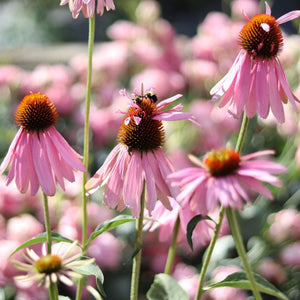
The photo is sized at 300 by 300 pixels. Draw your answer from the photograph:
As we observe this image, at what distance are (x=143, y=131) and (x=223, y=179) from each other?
0.13 metres

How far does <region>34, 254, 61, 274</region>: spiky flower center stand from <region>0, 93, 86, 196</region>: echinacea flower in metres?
0.06

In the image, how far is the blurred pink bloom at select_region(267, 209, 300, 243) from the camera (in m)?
1.15

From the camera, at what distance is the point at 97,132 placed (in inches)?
56.3

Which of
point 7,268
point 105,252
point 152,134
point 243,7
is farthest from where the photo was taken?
point 243,7

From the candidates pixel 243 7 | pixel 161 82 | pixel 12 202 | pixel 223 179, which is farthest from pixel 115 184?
pixel 243 7

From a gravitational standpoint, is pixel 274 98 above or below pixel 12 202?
above

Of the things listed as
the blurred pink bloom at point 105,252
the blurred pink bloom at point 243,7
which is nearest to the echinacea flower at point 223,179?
the blurred pink bloom at point 105,252

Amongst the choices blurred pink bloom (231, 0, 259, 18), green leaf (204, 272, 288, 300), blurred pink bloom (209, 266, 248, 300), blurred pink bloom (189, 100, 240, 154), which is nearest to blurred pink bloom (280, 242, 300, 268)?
blurred pink bloom (209, 266, 248, 300)

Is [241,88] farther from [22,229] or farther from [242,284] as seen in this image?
[22,229]

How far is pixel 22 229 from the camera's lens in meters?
1.01

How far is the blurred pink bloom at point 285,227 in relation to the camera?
3.76ft

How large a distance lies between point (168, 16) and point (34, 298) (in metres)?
5.28

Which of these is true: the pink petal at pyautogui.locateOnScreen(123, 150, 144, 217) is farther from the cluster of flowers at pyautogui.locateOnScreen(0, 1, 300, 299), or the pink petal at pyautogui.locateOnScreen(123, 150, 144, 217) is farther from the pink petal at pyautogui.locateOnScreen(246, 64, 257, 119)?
the pink petal at pyautogui.locateOnScreen(246, 64, 257, 119)

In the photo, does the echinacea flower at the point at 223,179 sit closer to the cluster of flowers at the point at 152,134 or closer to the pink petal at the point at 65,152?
the cluster of flowers at the point at 152,134
